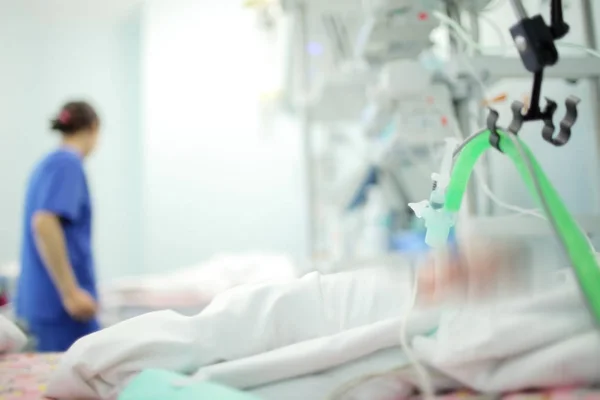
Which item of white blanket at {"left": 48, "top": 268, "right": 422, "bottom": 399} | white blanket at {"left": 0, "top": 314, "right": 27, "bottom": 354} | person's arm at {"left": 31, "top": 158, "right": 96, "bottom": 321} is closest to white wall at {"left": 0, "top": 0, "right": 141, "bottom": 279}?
person's arm at {"left": 31, "top": 158, "right": 96, "bottom": 321}

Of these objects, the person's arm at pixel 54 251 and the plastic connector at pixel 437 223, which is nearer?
the plastic connector at pixel 437 223

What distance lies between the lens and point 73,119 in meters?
1.64

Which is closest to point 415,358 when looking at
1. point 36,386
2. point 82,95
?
point 36,386

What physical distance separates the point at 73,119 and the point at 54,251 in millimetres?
450

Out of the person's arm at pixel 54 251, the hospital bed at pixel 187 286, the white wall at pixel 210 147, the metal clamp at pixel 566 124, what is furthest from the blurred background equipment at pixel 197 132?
the metal clamp at pixel 566 124

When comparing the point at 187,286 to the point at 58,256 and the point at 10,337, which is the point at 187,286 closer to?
the point at 58,256

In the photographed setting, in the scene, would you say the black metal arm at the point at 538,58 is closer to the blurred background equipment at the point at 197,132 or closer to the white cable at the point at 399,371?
the white cable at the point at 399,371

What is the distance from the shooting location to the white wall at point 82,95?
287 cm

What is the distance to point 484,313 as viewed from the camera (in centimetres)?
49

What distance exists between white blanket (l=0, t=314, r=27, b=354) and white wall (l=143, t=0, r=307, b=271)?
217 cm

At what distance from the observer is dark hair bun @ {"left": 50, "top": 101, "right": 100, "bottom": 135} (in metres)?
1.63

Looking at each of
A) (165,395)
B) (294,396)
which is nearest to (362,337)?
(294,396)

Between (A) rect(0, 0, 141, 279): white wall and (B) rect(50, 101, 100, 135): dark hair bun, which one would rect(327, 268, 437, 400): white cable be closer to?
(B) rect(50, 101, 100, 135): dark hair bun

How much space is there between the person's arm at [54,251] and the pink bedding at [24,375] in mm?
466
